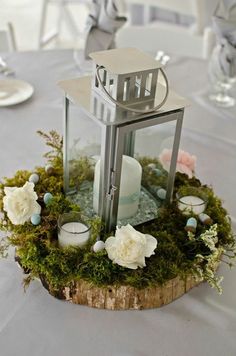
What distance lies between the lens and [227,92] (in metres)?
1.74

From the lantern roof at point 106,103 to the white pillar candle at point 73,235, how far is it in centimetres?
21

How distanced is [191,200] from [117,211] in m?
0.17

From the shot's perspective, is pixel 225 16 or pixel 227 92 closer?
pixel 225 16

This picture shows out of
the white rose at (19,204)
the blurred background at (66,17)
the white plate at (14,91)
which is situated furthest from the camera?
the blurred background at (66,17)

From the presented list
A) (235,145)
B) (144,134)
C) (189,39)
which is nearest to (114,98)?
(144,134)

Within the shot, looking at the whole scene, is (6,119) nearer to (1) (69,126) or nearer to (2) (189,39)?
(1) (69,126)

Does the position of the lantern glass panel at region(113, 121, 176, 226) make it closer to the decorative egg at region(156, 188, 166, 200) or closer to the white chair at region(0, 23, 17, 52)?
the decorative egg at region(156, 188, 166, 200)

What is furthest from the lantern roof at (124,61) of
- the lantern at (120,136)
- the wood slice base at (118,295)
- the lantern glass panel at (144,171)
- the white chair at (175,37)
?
the white chair at (175,37)

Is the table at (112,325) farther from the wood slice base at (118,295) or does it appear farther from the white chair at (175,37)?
the white chair at (175,37)

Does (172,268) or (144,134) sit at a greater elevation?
(144,134)

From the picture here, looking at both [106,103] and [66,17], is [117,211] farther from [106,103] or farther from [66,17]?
[66,17]

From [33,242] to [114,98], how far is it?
0.31 meters

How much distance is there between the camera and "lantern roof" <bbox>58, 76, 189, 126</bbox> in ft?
3.09

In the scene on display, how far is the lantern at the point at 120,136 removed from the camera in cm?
95
